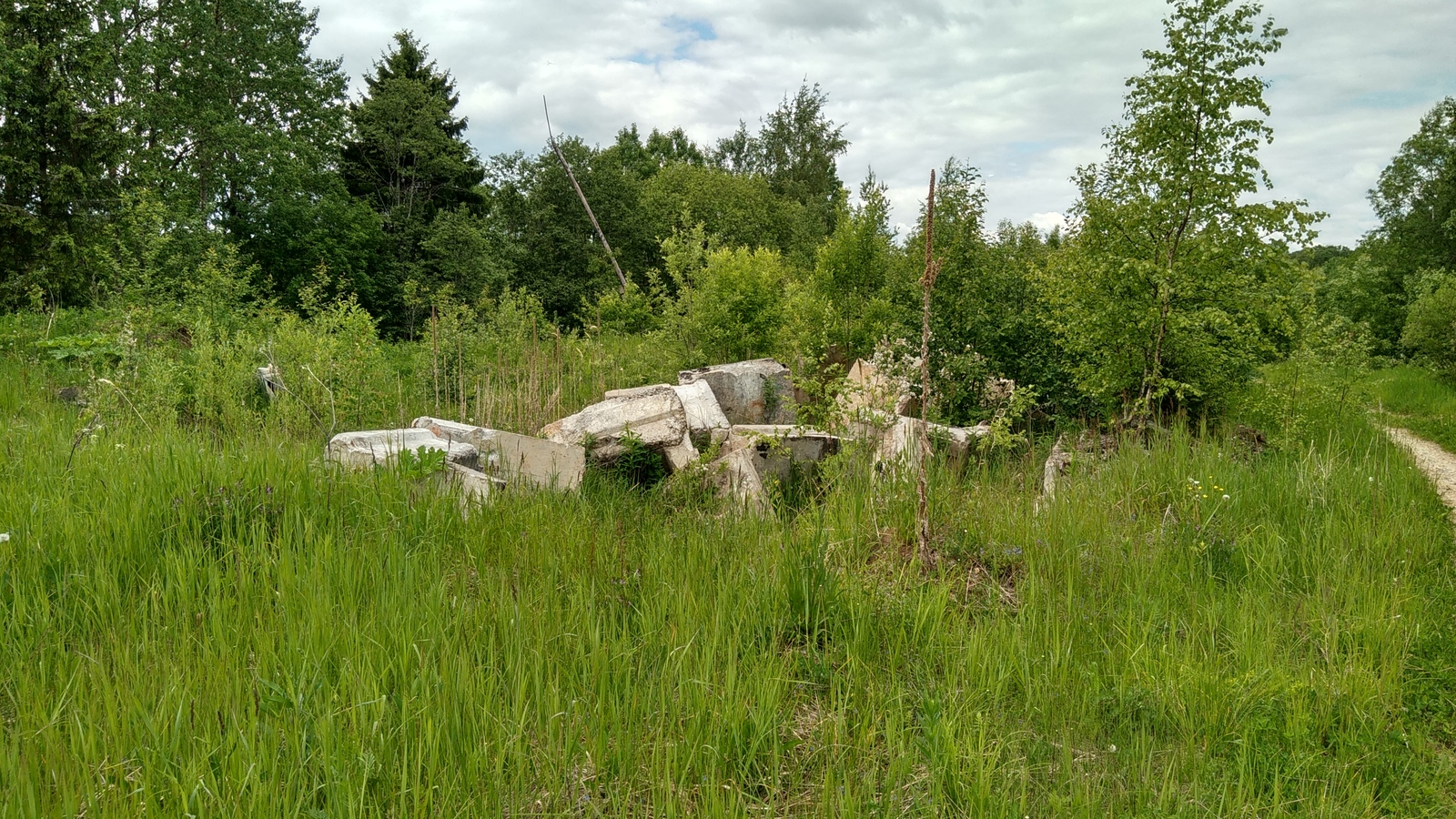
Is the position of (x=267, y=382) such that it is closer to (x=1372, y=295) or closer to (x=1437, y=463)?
(x=1437, y=463)

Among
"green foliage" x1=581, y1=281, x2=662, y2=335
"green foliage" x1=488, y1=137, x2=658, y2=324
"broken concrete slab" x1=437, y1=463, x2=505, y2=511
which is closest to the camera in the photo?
"broken concrete slab" x1=437, y1=463, x2=505, y2=511

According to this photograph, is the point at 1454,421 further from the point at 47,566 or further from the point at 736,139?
the point at 736,139

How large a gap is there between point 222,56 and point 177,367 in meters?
29.3

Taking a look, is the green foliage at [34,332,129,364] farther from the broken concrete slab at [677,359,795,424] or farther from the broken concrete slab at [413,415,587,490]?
the broken concrete slab at [677,359,795,424]

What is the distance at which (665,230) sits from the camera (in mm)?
36719

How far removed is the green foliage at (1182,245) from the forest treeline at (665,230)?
22 millimetres

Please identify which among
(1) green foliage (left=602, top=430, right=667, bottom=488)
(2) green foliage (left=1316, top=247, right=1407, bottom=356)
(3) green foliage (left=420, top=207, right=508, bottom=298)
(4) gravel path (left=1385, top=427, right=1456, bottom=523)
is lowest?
(4) gravel path (left=1385, top=427, right=1456, bottom=523)

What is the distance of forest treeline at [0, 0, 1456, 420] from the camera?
266 inches

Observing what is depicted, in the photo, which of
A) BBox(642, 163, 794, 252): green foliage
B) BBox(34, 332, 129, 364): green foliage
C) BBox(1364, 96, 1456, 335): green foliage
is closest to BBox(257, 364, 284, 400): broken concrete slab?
BBox(34, 332, 129, 364): green foliage

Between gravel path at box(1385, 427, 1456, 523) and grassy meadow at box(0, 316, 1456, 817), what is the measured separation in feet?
6.92

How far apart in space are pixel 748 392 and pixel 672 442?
273cm

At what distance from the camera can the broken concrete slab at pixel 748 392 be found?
→ 9773 millimetres

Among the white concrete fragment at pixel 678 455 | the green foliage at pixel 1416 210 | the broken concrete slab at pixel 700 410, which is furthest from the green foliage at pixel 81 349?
the green foliage at pixel 1416 210

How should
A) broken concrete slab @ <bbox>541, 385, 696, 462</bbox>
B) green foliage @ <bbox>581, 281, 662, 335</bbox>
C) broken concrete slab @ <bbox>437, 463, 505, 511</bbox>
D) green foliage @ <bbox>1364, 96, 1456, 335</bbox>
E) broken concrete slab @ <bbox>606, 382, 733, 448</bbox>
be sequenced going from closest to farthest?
1. broken concrete slab @ <bbox>437, 463, 505, 511</bbox>
2. broken concrete slab @ <bbox>541, 385, 696, 462</bbox>
3. broken concrete slab @ <bbox>606, 382, 733, 448</bbox>
4. green foliage @ <bbox>581, 281, 662, 335</bbox>
5. green foliage @ <bbox>1364, 96, 1456, 335</bbox>
